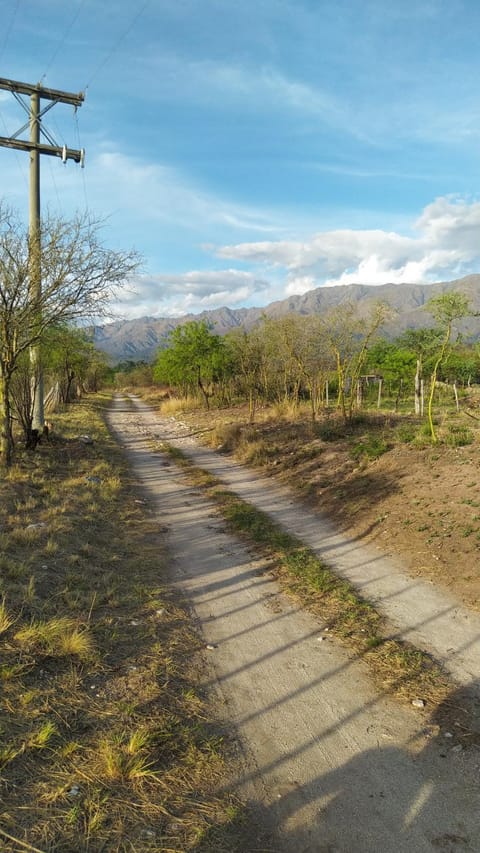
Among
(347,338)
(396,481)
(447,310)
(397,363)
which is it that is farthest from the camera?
(397,363)

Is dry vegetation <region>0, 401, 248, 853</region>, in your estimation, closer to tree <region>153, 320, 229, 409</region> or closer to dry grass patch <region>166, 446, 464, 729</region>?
dry grass patch <region>166, 446, 464, 729</region>

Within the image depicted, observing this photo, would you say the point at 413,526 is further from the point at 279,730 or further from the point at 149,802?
the point at 149,802

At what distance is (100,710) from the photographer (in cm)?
370

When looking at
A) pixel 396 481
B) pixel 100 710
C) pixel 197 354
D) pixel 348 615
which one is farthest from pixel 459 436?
pixel 197 354

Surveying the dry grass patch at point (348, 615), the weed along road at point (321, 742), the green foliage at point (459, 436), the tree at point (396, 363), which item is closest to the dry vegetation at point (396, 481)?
the green foliage at point (459, 436)

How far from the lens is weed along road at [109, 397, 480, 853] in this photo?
2.81 metres

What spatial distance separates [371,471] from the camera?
443 inches

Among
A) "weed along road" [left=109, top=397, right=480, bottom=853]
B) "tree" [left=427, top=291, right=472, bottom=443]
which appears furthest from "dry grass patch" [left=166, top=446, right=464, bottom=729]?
"tree" [left=427, top=291, right=472, bottom=443]

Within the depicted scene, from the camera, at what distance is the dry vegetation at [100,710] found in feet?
9.01

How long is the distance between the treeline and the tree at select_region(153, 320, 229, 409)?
66mm

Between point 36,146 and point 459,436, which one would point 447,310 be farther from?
point 36,146

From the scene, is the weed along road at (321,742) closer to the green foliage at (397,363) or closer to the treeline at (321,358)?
the treeline at (321,358)

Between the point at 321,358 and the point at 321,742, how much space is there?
59.5 feet

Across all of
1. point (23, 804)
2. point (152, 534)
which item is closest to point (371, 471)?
point (152, 534)
